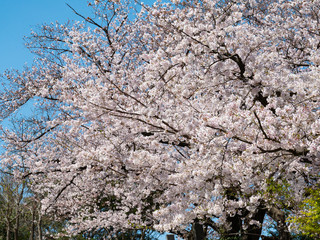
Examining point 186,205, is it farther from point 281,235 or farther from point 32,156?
point 32,156

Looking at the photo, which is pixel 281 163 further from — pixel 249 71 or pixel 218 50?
pixel 218 50

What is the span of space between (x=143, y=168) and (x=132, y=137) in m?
0.74

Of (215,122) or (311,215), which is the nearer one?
(215,122)

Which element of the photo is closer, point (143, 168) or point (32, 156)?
point (143, 168)

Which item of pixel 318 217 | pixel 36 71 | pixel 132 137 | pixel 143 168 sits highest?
pixel 36 71

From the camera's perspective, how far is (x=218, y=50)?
5.27 m

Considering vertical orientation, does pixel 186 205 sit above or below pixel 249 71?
below

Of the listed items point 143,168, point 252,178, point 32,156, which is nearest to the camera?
point 252,178

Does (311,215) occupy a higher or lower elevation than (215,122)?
lower

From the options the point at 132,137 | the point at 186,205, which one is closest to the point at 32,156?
the point at 132,137

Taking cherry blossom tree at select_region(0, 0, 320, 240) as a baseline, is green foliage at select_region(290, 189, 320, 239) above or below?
below

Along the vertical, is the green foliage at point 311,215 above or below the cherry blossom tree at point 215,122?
below

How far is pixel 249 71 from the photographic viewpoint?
5.19 meters

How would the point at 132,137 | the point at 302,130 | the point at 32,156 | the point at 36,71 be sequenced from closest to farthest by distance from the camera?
the point at 302,130, the point at 132,137, the point at 32,156, the point at 36,71
